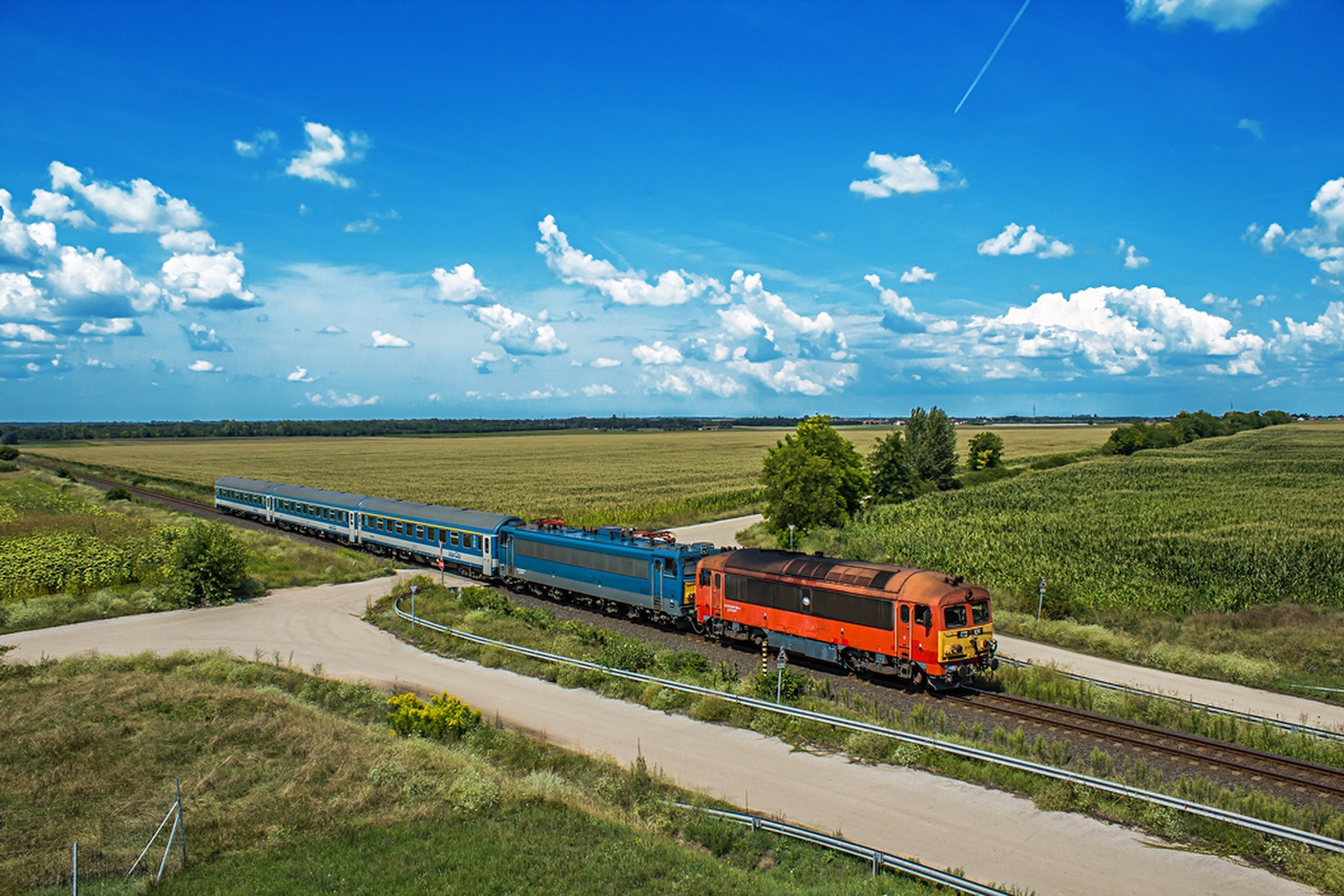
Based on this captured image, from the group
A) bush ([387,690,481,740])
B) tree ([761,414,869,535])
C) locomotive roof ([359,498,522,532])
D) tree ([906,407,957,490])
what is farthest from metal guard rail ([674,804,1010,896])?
tree ([906,407,957,490])

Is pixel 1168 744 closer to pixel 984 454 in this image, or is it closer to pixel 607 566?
pixel 607 566

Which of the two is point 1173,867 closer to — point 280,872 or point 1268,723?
point 1268,723

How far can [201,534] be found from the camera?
3506 cm

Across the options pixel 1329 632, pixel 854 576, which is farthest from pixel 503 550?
pixel 1329 632

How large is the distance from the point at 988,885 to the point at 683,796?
5.38 meters

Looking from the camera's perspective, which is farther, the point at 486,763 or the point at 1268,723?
the point at 1268,723

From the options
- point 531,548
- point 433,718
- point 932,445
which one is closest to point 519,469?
point 932,445

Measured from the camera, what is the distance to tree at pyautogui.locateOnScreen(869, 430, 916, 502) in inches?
2842

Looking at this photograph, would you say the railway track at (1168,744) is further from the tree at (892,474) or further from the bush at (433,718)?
the tree at (892,474)

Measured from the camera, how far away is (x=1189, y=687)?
881 inches

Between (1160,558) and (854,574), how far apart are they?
22735 millimetres

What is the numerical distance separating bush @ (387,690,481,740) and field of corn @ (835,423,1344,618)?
22848 millimetres

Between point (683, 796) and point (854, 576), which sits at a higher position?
point (854, 576)

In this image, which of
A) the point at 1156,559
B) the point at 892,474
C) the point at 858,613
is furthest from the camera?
the point at 892,474
